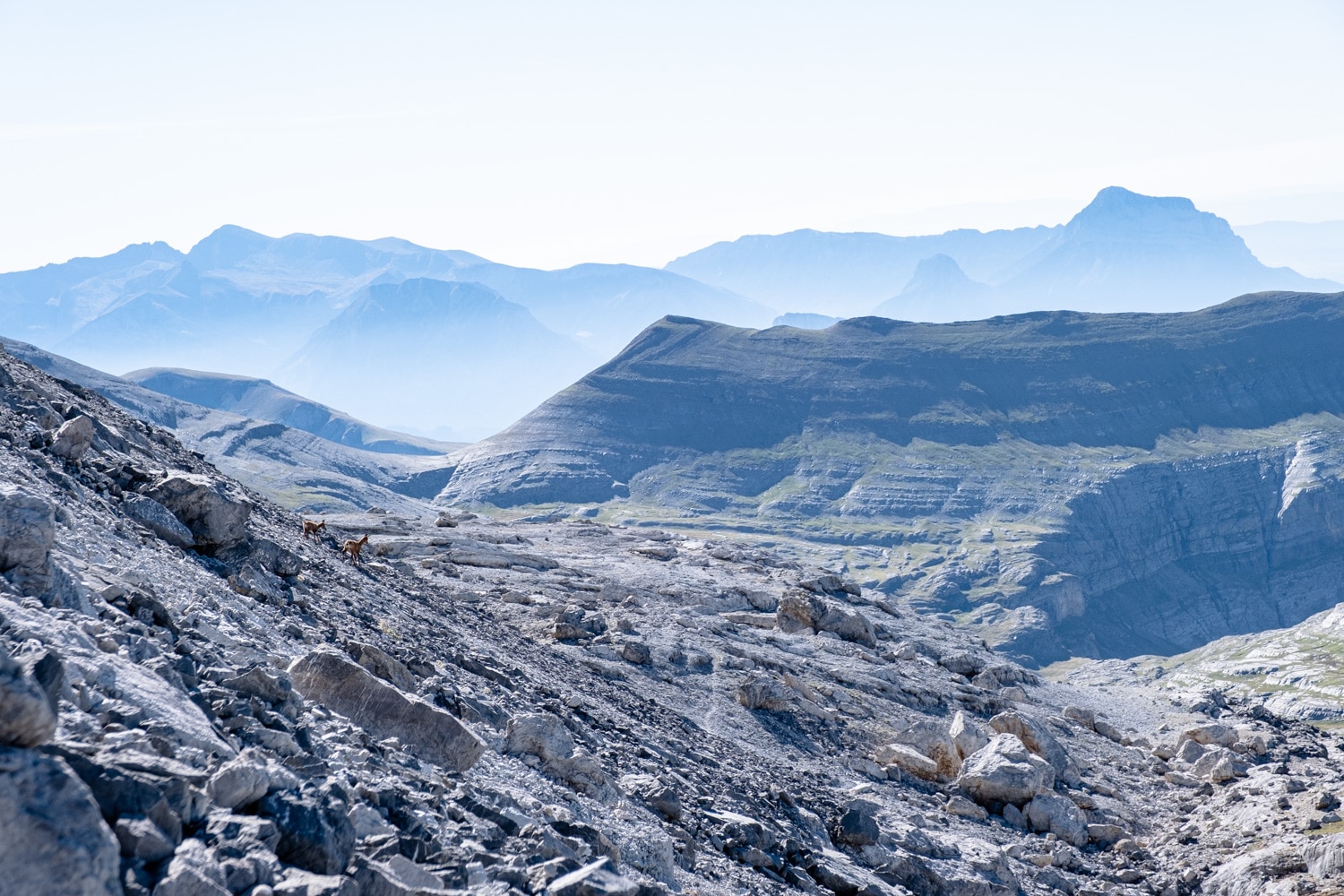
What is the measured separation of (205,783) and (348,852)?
173 centimetres

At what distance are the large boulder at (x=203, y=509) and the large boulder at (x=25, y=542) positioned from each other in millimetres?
10490

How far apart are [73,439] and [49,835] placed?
1892 centimetres

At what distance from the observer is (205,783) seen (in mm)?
12305

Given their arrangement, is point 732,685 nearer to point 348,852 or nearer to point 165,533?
point 165,533

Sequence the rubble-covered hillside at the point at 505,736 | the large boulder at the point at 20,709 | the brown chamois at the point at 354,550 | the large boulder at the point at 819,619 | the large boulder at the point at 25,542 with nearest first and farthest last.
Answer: the large boulder at the point at 20,709 < the rubble-covered hillside at the point at 505,736 < the large boulder at the point at 25,542 < the brown chamois at the point at 354,550 < the large boulder at the point at 819,619

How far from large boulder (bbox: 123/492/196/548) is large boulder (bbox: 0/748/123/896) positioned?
15.5 m

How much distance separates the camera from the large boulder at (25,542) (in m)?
15.4

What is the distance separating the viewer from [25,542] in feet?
50.9

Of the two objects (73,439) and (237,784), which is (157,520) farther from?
(237,784)

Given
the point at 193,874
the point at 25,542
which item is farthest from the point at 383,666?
the point at 193,874

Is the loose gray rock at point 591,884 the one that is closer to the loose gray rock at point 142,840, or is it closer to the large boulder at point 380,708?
the large boulder at point 380,708

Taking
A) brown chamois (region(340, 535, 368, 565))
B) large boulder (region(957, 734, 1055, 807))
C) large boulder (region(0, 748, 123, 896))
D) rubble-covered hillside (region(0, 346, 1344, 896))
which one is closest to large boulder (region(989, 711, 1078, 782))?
rubble-covered hillside (region(0, 346, 1344, 896))

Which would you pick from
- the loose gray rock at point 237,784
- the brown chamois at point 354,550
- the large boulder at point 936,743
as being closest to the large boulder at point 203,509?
the brown chamois at point 354,550

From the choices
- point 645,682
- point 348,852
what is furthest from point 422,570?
point 348,852
